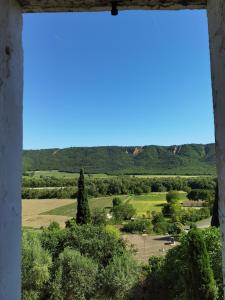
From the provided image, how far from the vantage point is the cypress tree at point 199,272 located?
10609 mm

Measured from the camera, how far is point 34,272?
15.4 metres

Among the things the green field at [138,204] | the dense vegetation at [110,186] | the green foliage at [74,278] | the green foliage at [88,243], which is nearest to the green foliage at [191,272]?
the green foliage at [74,278]

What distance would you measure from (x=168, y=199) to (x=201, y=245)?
50.6m

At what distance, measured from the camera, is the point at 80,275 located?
1557 cm

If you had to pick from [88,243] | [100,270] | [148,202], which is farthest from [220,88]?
[148,202]

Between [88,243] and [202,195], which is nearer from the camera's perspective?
[88,243]

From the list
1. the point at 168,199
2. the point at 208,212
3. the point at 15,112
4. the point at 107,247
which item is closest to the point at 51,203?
the point at 168,199

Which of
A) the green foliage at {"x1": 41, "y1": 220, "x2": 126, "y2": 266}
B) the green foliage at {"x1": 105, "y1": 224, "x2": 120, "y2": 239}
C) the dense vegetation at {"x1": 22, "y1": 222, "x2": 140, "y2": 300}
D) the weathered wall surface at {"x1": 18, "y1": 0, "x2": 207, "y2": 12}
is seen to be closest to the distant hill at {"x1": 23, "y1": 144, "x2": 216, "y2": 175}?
the green foliage at {"x1": 105, "y1": 224, "x2": 120, "y2": 239}

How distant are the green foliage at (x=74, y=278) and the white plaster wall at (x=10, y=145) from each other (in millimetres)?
14556

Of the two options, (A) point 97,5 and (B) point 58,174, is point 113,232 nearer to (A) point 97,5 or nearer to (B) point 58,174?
(A) point 97,5

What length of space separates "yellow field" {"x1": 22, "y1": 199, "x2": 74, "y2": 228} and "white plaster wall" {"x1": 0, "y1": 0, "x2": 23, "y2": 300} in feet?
132

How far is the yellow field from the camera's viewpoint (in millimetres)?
44013

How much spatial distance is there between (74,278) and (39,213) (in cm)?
3659

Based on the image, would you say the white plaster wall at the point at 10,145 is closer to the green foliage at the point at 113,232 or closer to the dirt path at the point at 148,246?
the green foliage at the point at 113,232
